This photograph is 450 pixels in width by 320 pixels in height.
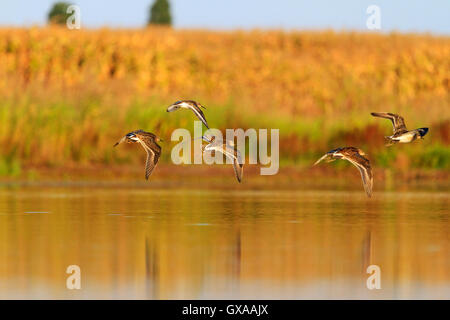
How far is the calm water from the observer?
24.6ft

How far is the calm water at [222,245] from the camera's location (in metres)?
7.51

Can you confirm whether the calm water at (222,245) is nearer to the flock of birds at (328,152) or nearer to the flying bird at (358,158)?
the flying bird at (358,158)

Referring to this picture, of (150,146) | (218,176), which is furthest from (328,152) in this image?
(218,176)

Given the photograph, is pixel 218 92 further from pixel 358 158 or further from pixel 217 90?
pixel 358 158

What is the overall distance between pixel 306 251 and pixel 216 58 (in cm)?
2809

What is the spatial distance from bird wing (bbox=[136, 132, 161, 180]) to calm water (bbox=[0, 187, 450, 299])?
62 centimetres

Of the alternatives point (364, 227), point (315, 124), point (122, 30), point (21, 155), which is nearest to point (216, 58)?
point (122, 30)

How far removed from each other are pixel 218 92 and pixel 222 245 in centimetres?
2301

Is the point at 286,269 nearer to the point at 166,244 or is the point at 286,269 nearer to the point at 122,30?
the point at 166,244

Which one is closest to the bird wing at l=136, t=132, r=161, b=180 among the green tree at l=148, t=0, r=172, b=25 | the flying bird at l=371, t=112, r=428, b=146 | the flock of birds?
the flock of birds

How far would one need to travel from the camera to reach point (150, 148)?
12.6 metres

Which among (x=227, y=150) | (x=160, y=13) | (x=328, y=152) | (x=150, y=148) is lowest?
(x=328, y=152)

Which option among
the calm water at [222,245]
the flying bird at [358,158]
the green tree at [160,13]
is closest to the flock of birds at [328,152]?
the flying bird at [358,158]

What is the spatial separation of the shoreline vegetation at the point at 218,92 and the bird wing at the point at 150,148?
694 cm
